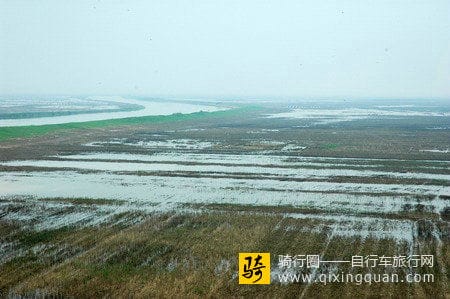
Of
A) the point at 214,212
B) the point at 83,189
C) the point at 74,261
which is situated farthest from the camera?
the point at 83,189

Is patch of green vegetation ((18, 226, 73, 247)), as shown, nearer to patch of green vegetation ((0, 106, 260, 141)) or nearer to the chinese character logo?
the chinese character logo

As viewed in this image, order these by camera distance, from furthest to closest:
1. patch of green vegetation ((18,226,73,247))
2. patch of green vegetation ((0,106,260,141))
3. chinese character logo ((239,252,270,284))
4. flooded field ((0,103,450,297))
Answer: patch of green vegetation ((0,106,260,141)) < patch of green vegetation ((18,226,73,247)) < flooded field ((0,103,450,297)) < chinese character logo ((239,252,270,284))

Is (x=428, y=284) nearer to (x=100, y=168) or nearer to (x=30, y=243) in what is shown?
(x=30, y=243)

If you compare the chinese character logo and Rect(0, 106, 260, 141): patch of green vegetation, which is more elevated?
the chinese character logo

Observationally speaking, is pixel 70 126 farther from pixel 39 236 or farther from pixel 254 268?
pixel 254 268

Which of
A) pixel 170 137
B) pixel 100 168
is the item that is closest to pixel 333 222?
pixel 100 168

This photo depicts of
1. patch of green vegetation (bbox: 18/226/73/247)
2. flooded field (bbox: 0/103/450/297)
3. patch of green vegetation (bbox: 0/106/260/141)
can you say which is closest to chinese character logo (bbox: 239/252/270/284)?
flooded field (bbox: 0/103/450/297)

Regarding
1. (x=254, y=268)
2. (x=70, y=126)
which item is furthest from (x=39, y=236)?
(x=70, y=126)
